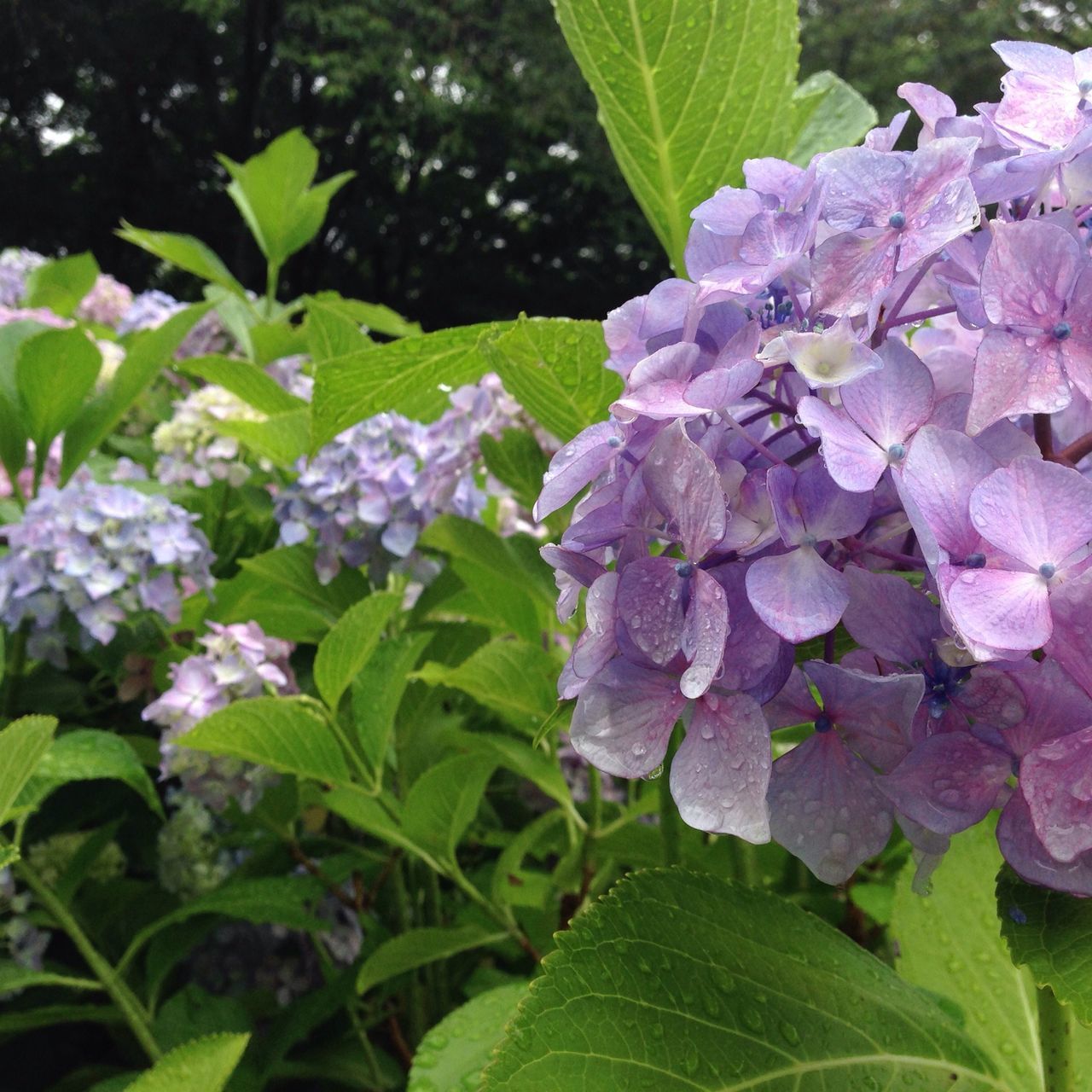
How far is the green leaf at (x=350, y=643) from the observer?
2.56ft

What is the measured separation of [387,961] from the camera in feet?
2.76

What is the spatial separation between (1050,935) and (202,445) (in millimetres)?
1261

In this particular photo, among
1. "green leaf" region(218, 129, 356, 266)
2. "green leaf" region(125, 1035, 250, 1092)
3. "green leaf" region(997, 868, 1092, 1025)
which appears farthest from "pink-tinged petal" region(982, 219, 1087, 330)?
"green leaf" region(218, 129, 356, 266)

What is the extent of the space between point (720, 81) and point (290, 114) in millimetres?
13006

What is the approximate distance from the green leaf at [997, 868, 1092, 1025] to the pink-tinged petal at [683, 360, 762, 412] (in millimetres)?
217

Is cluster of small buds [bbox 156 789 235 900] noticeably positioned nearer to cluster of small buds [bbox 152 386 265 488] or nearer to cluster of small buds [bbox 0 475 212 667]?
cluster of small buds [bbox 0 475 212 667]

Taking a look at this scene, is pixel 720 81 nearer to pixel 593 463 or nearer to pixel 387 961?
pixel 593 463

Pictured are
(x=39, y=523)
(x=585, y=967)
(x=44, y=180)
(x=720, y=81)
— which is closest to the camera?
(x=585, y=967)

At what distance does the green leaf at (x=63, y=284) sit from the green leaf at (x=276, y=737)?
1.50 metres

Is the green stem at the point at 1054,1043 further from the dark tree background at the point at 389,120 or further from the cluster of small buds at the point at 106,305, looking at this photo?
the dark tree background at the point at 389,120

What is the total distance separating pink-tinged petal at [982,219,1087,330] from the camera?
381 millimetres

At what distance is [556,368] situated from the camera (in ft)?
1.91

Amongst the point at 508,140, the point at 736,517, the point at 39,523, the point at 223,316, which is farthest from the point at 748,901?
the point at 508,140

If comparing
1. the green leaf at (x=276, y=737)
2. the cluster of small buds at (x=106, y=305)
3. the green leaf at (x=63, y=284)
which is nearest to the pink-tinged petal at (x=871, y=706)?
the green leaf at (x=276, y=737)
